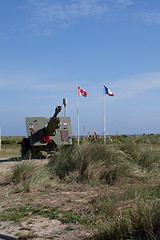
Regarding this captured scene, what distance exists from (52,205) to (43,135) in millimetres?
10378

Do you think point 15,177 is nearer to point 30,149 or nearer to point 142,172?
point 142,172

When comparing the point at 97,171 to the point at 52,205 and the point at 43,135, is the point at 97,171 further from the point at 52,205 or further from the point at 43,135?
the point at 43,135

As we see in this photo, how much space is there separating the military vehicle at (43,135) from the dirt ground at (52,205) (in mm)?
7001

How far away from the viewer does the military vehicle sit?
17047 millimetres

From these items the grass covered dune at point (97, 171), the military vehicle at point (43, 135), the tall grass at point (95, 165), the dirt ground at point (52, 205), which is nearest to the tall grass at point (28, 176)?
the grass covered dune at point (97, 171)

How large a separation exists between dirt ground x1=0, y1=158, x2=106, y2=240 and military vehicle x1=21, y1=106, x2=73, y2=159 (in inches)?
276

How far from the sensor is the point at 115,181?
29.7 ft

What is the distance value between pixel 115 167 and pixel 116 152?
2.21ft

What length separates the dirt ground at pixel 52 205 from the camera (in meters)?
5.29

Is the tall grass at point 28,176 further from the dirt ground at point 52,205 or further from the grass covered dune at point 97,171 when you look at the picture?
the dirt ground at point 52,205

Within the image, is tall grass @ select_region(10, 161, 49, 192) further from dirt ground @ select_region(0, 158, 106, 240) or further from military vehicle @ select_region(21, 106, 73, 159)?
military vehicle @ select_region(21, 106, 73, 159)

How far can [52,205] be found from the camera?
6.99m

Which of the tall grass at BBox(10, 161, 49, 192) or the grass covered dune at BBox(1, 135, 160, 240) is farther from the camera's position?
the tall grass at BBox(10, 161, 49, 192)

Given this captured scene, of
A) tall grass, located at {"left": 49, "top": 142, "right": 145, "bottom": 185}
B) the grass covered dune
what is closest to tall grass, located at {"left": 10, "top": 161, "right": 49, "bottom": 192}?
the grass covered dune
